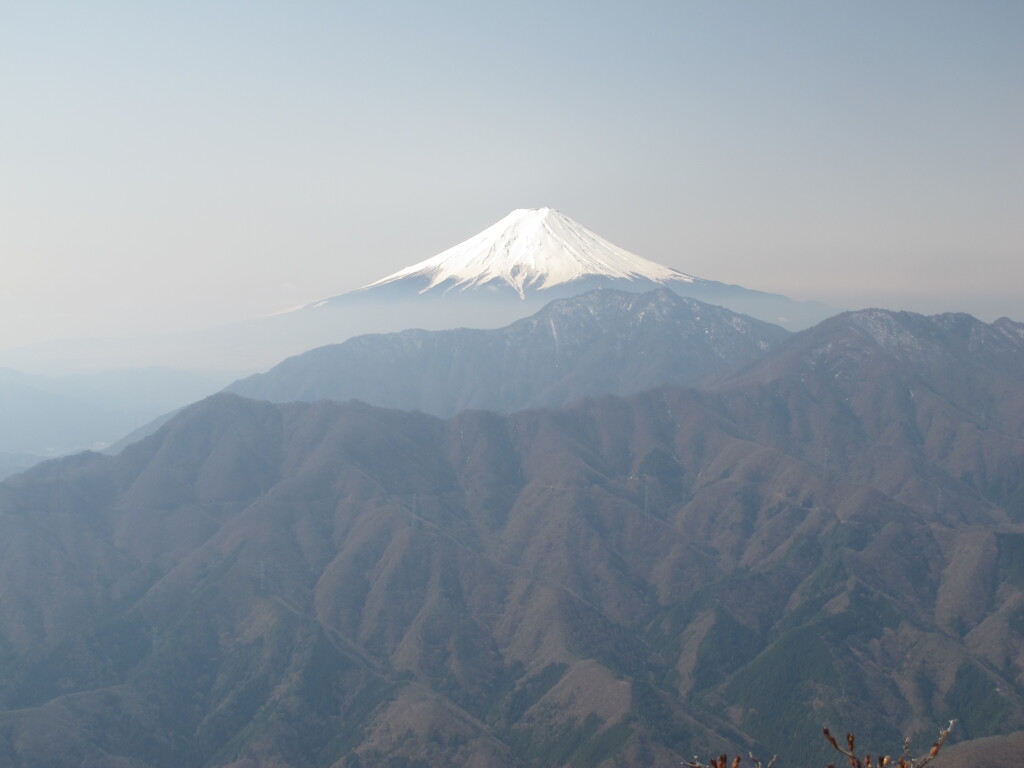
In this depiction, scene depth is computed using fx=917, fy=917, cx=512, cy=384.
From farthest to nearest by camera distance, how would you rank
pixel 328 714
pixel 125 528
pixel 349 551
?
pixel 125 528 < pixel 349 551 < pixel 328 714

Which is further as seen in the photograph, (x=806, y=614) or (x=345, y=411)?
(x=345, y=411)

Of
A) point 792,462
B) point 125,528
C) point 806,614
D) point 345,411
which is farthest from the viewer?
point 345,411

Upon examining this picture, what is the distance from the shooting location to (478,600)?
437 feet

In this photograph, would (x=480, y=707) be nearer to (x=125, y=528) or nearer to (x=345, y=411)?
(x=125, y=528)

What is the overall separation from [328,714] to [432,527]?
42659mm

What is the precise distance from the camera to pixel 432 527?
14812cm

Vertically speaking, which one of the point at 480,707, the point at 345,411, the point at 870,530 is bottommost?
the point at 480,707

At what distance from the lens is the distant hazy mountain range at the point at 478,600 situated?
10519 cm

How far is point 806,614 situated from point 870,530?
25.2 m

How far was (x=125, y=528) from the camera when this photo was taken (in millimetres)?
153500

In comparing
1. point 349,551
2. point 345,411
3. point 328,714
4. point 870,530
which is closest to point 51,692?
point 328,714

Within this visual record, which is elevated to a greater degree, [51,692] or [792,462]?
[792,462]

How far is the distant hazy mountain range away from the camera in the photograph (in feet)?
345

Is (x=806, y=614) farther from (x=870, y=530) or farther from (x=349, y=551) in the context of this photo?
(x=349, y=551)
